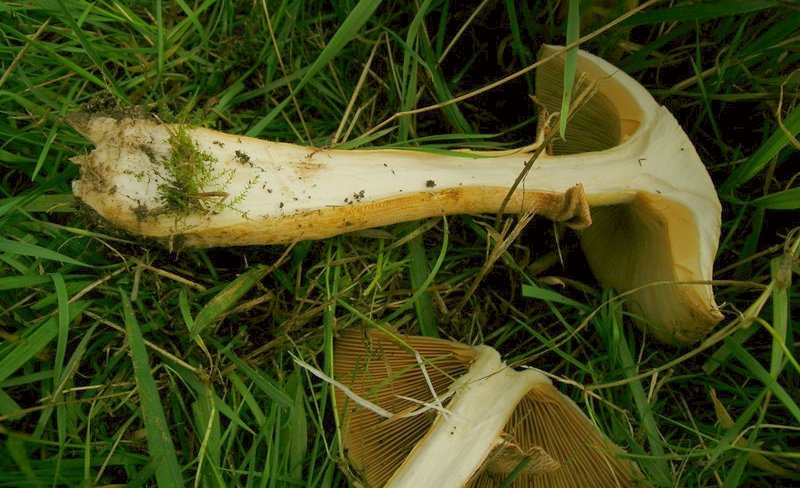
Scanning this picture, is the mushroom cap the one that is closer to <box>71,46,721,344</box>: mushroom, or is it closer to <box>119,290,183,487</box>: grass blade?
<box>71,46,721,344</box>: mushroom

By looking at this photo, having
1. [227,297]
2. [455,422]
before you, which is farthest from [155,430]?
[455,422]

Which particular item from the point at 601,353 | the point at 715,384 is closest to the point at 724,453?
the point at 715,384

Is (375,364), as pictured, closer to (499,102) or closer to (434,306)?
(434,306)

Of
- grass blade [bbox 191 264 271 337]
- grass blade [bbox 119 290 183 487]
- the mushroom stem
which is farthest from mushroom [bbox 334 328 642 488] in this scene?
grass blade [bbox 119 290 183 487]

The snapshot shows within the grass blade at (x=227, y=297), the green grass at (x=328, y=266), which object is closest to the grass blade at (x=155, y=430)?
the green grass at (x=328, y=266)

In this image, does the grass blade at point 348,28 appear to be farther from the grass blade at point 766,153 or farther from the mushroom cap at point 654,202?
the grass blade at point 766,153
